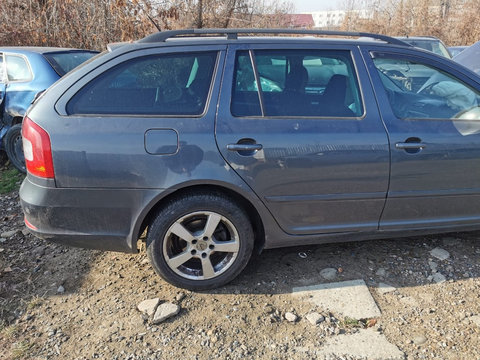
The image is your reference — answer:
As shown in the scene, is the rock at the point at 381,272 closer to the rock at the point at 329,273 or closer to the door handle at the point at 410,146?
the rock at the point at 329,273

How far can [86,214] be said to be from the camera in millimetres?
2518

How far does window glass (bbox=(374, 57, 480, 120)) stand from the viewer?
2.85m

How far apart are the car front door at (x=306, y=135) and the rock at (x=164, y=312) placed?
0.93m

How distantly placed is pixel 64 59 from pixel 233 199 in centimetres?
414

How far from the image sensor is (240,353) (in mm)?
2283

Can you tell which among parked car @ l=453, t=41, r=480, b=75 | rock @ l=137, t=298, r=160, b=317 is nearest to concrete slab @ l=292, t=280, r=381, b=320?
rock @ l=137, t=298, r=160, b=317

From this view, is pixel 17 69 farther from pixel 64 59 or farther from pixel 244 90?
pixel 244 90

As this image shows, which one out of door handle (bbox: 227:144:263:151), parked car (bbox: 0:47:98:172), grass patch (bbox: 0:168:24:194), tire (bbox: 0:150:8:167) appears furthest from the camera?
tire (bbox: 0:150:8:167)

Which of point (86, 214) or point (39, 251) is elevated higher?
point (86, 214)

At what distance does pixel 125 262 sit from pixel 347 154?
193 cm

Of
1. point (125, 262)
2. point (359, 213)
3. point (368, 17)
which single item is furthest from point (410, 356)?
point (368, 17)

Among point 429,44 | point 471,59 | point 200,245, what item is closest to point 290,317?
point 200,245

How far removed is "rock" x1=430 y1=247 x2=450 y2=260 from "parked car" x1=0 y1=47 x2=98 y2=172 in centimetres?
486

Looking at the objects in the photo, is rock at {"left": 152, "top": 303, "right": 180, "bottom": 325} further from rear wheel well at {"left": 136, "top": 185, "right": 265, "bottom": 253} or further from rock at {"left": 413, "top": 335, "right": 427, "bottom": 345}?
rock at {"left": 413, "top": 335, "right": 427, "bottom": 345}
